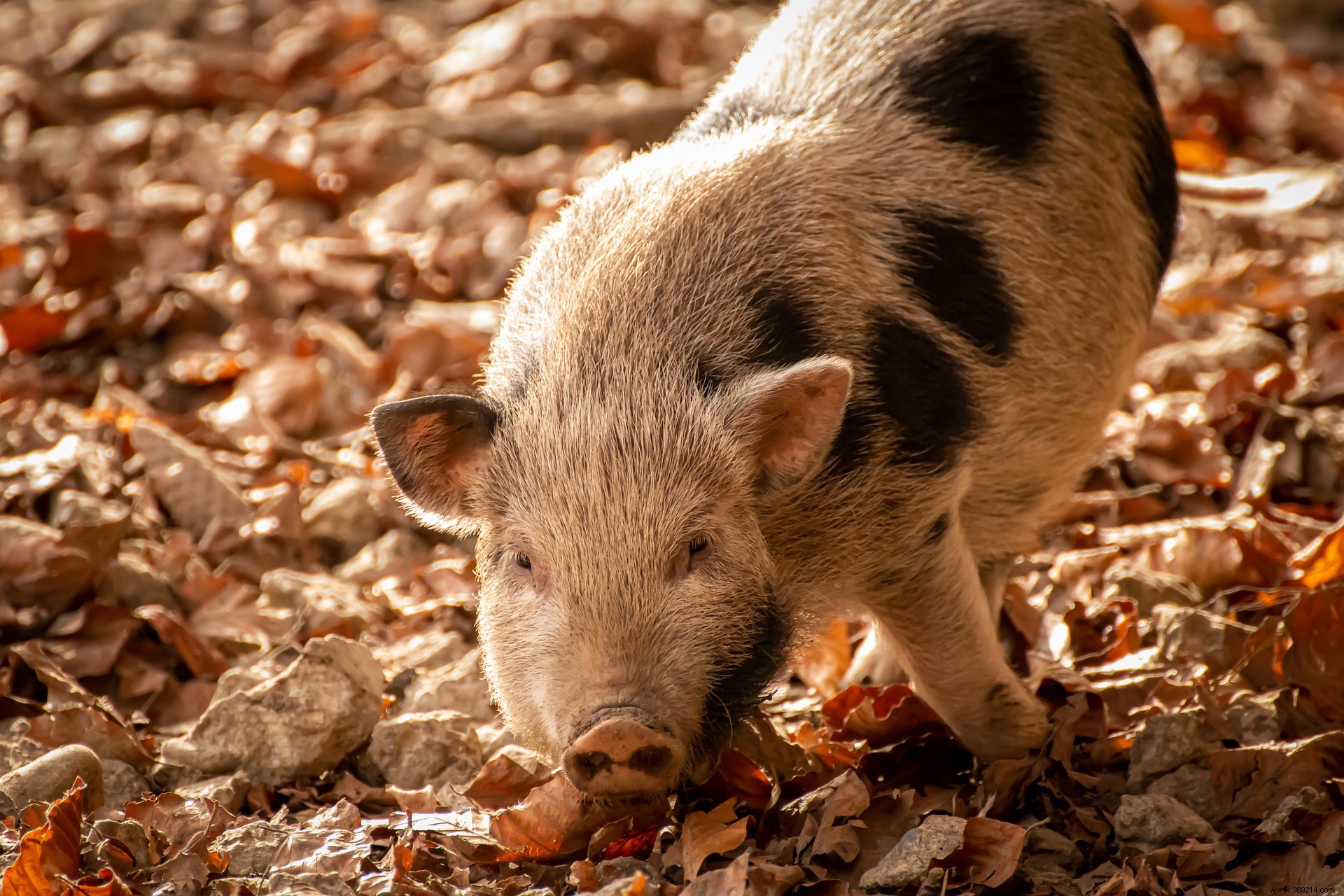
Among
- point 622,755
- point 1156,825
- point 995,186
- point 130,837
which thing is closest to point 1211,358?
point 995,186

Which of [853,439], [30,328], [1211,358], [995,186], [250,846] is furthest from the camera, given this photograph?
[30,328]

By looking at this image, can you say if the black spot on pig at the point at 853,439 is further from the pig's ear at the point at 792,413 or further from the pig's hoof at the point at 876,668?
the pig's hoof at the point at 876,668

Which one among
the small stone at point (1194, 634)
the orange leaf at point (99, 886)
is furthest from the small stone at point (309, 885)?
the small stone at point (1194, 634)

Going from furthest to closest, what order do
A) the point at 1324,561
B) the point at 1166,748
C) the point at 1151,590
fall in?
the point at 1151,590 < the point at 1324,561 < the point at 1166,748

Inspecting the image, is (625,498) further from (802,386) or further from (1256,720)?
(1256,720)

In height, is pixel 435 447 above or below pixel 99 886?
above

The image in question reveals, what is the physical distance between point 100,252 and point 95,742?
3127 millimetres

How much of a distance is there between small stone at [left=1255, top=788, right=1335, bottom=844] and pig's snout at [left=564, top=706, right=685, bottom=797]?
4.44ft

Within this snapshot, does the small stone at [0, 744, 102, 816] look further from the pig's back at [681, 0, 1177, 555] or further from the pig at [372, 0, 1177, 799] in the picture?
the pig's back at [681, 0, 1177, 555]

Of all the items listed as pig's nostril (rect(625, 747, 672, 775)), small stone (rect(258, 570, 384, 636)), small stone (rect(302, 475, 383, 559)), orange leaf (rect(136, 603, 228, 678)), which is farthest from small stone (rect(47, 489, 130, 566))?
pig's nostril (rect(625, 747, 672, 775))

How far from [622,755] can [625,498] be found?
547 mm

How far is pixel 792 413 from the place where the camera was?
303 cm

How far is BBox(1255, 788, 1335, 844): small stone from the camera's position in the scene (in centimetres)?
302

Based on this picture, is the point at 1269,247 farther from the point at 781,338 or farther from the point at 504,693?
the point at 504,693
